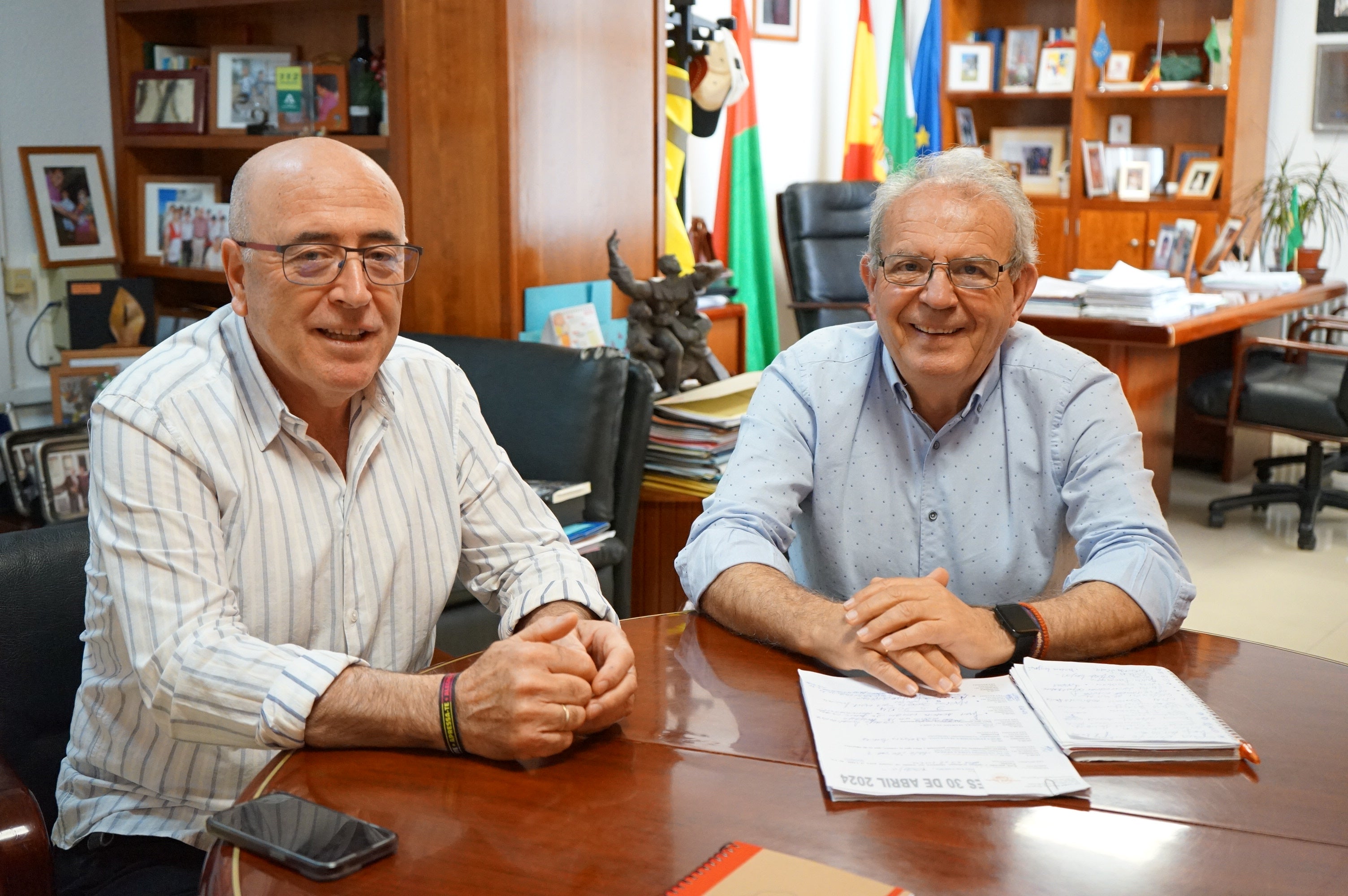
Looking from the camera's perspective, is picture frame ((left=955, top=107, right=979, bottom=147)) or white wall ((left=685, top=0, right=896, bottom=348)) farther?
picture frame ((left=955, top=107, right=979, bottom=147))

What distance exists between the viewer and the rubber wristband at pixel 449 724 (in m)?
1.18

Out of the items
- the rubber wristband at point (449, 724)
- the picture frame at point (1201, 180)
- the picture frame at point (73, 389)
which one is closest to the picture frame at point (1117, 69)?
the picture frame at point (1201, 180)

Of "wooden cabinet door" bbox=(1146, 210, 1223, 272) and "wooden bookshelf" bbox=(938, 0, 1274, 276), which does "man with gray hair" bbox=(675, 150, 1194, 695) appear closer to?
"wooden cabinet door" bbox=(1146, 210, 1223, 272)

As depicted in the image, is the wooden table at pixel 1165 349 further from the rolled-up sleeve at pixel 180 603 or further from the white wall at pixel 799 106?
the rolled-up sleeve at pixel 180 603

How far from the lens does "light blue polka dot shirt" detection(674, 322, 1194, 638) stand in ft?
5.65

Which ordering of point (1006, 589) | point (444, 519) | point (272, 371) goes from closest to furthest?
point (272, 371)
point (444, 519)
point (1006, 589)

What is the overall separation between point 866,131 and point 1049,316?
2211 mm

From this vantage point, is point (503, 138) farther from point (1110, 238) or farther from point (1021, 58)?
point (1021, 58)

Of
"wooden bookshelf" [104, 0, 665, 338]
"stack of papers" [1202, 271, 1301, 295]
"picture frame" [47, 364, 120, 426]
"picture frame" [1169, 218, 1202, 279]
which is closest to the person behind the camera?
"wooden bookshelf" [104, 0, 665, 338]

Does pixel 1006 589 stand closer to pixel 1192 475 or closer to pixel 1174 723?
pixel 1174 723

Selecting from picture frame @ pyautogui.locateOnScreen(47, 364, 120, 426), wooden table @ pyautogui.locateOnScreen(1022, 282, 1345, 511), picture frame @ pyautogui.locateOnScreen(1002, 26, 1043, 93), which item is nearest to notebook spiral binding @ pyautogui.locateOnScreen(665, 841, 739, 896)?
picture frame @ pyautogui.locateOnScreen(47, 364, 120, 426)

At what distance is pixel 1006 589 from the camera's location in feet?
5.79

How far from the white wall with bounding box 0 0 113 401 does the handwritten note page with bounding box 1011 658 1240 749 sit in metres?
2.99

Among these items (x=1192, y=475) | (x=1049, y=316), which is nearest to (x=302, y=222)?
(x=1049, y=316)
